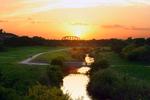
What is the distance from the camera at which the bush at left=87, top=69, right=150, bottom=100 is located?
55.9 meters

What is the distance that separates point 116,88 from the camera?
59531mm

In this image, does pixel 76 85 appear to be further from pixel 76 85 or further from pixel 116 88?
pixel 116 88

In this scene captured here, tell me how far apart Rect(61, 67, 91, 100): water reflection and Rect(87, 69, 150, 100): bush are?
1180mm

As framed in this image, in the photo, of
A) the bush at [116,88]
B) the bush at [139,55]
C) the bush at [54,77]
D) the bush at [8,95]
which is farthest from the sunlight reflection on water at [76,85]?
the bush at [139,55]

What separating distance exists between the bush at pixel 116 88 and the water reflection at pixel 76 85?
46.5 inches

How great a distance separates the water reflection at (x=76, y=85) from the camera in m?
64.0

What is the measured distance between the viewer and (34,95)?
38594 mm

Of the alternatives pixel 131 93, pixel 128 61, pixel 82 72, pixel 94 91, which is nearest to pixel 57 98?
pixel 131 93

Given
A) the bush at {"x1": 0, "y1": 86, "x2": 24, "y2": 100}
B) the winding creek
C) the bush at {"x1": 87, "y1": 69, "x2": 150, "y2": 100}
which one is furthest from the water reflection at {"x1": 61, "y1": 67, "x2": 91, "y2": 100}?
the bush at {"x1": 0, "y1": 86, "x2": 24, "y2": 100}

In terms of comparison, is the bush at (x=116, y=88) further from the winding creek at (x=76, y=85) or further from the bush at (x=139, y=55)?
the bush at (x=139, y=55)

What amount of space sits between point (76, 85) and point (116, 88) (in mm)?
15427

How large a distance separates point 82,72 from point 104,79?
25613 mm

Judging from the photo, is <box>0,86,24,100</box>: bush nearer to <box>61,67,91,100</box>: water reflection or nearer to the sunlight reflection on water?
<box>61,67,91,100</box>: water reflection

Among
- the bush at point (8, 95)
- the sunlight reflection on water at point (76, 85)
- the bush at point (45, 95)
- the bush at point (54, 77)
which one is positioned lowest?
the sunlight reflection on water at point (76, 85)
